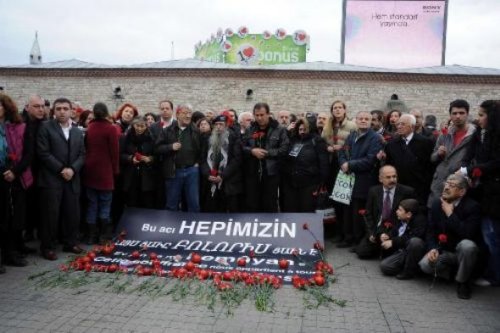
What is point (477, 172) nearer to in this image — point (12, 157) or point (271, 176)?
point (271, 176)

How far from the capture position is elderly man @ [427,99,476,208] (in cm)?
526

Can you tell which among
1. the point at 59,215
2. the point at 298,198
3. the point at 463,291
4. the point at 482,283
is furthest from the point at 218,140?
the point at 482,283

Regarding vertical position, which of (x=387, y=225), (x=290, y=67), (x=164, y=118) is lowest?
(x=387, y=225)

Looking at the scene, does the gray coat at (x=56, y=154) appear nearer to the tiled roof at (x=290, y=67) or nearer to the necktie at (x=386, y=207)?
the necktie at (x=386, y=207)

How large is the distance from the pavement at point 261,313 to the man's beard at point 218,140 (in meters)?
2.79

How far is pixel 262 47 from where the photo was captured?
2852 cm

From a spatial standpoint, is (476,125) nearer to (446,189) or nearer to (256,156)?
(446,189)

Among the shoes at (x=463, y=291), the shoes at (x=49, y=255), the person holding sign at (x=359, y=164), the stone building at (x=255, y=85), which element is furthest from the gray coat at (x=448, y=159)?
the stone building at (x=255, y=85)

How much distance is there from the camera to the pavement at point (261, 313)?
3619mm

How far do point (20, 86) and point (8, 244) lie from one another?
18.4m

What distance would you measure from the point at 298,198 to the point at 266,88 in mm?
13927

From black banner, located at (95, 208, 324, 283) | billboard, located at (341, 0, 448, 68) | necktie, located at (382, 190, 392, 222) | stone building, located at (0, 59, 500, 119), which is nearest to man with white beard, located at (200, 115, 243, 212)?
black banner, located at (95, 208, 324, 283)

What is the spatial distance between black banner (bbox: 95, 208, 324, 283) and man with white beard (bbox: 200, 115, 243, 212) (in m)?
0.54

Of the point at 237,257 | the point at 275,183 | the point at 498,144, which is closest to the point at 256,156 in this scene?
the point at 275,183
